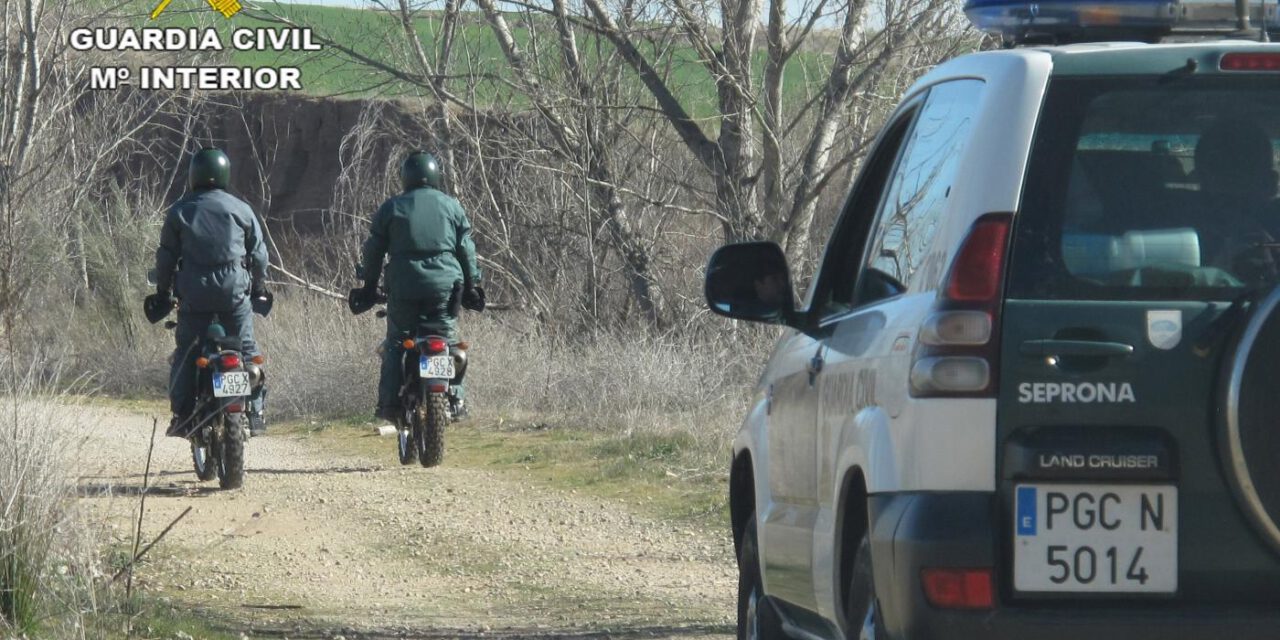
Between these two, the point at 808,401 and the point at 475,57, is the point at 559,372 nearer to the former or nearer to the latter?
the point at 475,57

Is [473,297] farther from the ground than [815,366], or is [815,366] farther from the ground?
[815,366]

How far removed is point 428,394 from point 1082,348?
8138 mm

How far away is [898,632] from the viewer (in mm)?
3309

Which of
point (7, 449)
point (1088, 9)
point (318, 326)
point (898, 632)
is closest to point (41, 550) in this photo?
point (7, 449)

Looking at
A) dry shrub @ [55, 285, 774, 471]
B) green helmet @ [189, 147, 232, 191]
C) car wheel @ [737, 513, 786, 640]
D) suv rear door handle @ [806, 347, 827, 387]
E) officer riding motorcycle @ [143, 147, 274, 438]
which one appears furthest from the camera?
dry shrub @ [55, 285, 774, 471]

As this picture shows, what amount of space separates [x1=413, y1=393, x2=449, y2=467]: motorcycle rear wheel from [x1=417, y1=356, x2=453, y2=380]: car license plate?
142mm

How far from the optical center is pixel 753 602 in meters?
5.22

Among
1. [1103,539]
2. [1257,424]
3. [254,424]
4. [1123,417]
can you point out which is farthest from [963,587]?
[254,424]

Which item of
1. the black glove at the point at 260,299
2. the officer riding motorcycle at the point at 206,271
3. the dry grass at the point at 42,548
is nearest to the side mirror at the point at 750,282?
the dry grass at the point at 42,548

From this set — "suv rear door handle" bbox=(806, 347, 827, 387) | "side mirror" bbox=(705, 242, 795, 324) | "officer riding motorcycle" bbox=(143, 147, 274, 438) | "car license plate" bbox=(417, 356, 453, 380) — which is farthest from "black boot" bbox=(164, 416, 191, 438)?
"suv rear door handle" bbox=(806, 347, 827, 387)

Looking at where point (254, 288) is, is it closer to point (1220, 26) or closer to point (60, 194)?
point (1220, 26)

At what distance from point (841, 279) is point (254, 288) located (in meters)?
6.47

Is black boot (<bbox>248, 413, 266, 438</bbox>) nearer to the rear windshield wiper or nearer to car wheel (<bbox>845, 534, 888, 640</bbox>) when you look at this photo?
car wheel (<bbox>845, 534, 888, 640</bbox>)

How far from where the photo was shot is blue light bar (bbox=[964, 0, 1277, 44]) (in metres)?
3.84
